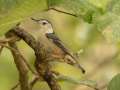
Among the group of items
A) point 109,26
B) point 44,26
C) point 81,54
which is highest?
point 109,26

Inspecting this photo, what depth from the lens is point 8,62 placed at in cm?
241

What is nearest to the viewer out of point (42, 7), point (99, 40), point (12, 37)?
point (42, 7)

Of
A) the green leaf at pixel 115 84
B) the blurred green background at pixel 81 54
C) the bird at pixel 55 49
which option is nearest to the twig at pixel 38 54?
the bird at pixel 55 49

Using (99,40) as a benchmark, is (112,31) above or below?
above

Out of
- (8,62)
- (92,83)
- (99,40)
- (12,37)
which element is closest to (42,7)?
(12,37)

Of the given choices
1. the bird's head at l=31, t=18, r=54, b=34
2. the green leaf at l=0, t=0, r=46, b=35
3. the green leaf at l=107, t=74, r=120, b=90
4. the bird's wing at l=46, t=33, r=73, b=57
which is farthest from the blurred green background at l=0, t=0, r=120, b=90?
the green leaf at l=0, t=0, r=46, b=35

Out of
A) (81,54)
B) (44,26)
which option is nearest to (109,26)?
(44,26)

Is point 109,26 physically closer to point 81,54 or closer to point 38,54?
point 38,54

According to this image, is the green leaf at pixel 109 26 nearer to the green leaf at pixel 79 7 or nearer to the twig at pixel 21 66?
the green leaf at pixel 79 7

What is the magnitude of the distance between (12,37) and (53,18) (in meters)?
1.61

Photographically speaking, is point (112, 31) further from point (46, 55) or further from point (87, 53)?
point (87, 53)

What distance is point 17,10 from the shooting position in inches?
38.6

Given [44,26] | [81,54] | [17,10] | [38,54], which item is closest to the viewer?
[17,10]

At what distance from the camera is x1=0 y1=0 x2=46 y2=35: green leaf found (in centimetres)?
98
